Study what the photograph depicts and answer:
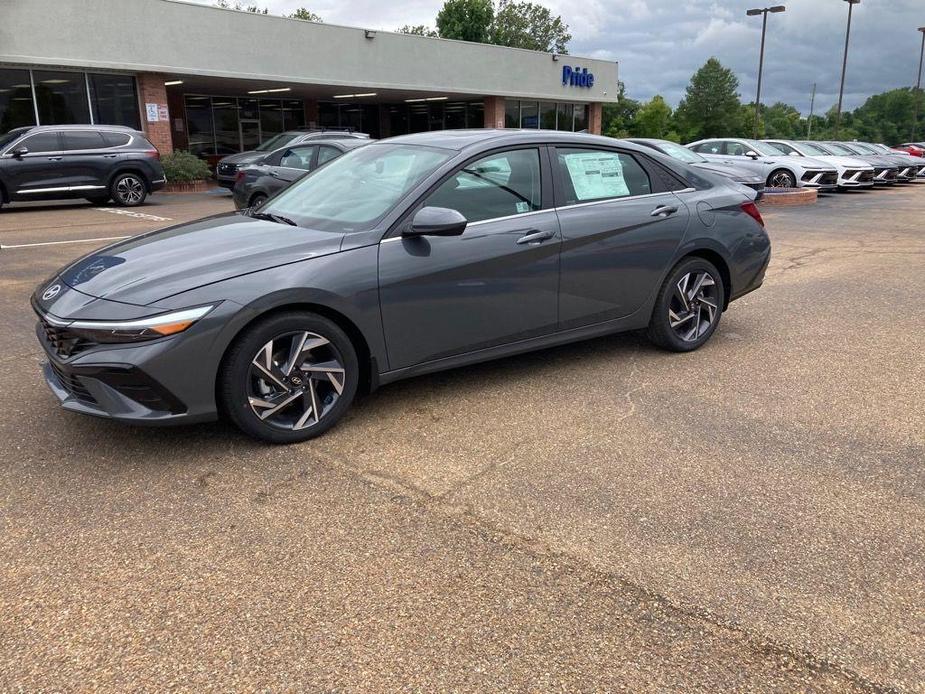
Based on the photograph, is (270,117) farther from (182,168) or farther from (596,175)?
(596,175)

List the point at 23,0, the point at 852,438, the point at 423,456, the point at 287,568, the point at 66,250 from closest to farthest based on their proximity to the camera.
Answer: the point at 287,568
the point at 423,456
the point at 852,438
the point at 66,250
the point at 23,0

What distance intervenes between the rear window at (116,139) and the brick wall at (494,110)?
18.7 m

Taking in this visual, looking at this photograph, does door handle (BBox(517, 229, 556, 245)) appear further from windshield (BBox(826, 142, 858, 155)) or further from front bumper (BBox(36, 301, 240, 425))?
windshield (BBox(826, 142, 858, 155))

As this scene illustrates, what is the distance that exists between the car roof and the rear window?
43.9ft

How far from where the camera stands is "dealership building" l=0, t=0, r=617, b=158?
64.0ft

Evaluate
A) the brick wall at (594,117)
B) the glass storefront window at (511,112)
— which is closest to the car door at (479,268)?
the glass storefront window at (511,112)

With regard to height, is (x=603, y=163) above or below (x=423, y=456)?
above

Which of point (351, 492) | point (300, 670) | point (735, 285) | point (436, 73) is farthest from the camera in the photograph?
point (436, 73)

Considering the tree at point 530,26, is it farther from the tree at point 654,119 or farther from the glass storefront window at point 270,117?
the glass storefront window at point 270,117

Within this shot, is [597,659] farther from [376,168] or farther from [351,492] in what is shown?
[376,168]

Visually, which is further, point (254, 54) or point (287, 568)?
point (254, 54)

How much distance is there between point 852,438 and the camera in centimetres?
408

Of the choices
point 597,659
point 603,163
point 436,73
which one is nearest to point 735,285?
point 603,163

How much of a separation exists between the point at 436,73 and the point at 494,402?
1043 inches
